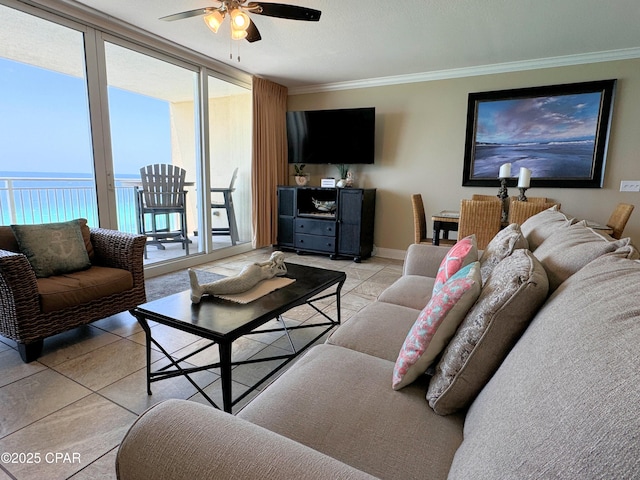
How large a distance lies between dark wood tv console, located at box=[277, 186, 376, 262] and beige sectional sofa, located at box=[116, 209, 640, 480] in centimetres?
334

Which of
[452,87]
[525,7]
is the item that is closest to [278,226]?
[452,87]

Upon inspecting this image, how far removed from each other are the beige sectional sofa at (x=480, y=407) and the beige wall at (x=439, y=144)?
3.26 m

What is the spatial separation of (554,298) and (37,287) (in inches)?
99.2

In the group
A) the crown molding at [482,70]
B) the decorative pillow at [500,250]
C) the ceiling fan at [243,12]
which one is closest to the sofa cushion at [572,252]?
the decorative pillow at [500,250]

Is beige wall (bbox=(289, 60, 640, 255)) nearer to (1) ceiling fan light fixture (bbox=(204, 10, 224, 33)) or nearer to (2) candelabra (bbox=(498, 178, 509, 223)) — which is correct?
(2) candelabra (bbox=(498, 178, 509, 223))

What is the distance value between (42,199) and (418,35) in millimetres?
4622

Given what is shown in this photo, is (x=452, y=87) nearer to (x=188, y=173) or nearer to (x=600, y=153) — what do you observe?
(x=600, y=153)

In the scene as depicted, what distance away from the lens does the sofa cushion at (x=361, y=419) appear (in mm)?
793

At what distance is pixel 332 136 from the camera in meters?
4.74

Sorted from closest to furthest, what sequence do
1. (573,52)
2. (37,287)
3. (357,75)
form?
1. (37,287)
2. (573,52)
3. (357,75)

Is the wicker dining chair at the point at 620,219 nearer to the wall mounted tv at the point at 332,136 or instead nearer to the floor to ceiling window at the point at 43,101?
the wall mounted tv at the point at 332,136

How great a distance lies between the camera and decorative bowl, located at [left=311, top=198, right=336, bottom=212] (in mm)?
4859

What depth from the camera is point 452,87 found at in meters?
4.22

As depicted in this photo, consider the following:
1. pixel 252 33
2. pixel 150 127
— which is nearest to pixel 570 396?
pixel 252 33
